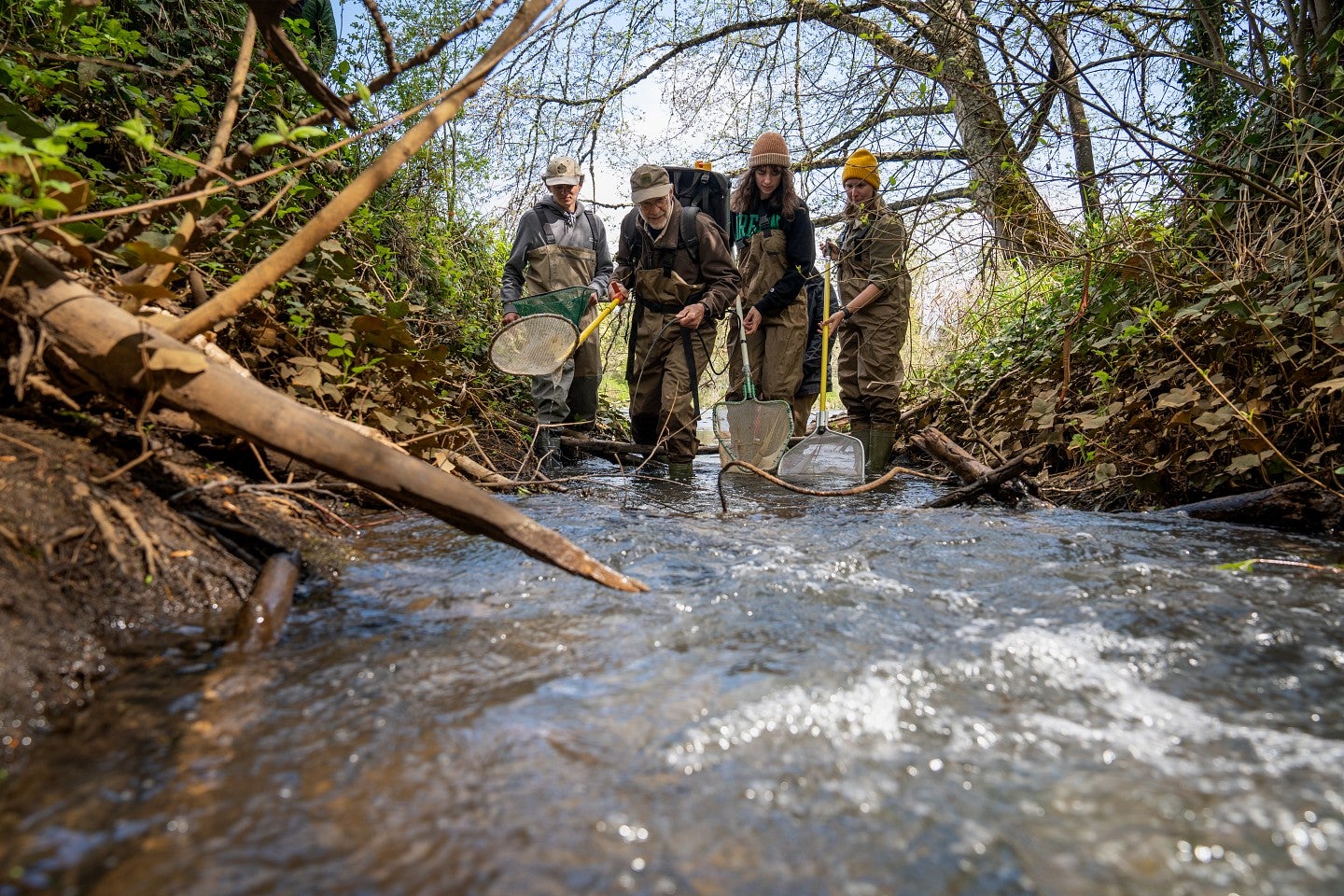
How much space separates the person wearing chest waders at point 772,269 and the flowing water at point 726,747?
171 inches

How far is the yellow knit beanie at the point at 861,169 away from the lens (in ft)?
22.1

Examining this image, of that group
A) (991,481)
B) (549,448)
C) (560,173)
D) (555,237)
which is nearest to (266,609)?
(991,481)

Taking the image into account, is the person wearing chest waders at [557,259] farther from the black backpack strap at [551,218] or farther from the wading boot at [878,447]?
the wading boot at [878,447]

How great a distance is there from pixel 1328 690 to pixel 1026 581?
1006mm

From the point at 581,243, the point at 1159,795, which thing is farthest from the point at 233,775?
the point at 581,243

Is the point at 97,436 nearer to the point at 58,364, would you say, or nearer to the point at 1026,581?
the point at 58,364

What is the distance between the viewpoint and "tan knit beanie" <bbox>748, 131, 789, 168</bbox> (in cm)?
665

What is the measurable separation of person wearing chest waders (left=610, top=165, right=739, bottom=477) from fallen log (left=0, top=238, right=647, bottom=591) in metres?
3.88

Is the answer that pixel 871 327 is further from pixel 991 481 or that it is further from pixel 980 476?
pixel 991 481

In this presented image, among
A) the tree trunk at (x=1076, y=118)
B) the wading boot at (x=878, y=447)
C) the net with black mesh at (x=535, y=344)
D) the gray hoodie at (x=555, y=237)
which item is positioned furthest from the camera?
the wading boot at (x=878, y=447)

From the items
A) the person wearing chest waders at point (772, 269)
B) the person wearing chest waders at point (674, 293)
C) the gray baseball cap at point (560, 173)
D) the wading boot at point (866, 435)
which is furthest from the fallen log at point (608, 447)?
the gray baseball cap at point (560, 173)

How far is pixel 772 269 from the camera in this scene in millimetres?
7234

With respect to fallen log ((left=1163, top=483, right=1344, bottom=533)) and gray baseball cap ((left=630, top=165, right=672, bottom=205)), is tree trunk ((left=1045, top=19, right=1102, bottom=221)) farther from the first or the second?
gray baseball cap ((left=630, top=165, right=672, bottom=205))

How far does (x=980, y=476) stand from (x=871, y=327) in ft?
8.67
